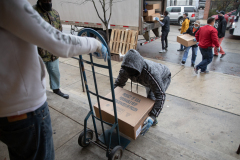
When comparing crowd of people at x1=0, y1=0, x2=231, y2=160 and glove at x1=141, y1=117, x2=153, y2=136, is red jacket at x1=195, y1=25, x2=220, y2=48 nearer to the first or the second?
glove at x1=141, y1=117, x2=153, y2=136

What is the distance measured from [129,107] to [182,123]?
1.46 metres

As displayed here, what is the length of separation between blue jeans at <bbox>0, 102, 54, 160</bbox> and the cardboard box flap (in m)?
0.87

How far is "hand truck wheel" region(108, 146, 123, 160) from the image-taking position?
1691mm

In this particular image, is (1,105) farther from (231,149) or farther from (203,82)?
(203,82)

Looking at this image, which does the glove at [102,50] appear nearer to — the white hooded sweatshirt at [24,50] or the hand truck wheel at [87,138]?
the white hooded sweatshirt at [24,50]

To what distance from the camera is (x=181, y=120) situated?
9.93 ft

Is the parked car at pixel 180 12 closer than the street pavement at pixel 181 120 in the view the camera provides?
No

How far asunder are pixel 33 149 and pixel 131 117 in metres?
1.05

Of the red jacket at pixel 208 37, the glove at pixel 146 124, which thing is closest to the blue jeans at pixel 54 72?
the glove at pixel 146 124

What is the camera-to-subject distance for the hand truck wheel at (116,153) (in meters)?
1.69

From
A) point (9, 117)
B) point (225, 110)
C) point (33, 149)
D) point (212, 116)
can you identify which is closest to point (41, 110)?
point (9, 117)

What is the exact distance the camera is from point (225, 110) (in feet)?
10.7

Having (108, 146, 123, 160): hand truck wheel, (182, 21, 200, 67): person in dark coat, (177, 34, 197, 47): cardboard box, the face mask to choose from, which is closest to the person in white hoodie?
(108, 146, 123, 160): hand truck wheel

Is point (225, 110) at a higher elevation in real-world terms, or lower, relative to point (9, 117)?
lower
